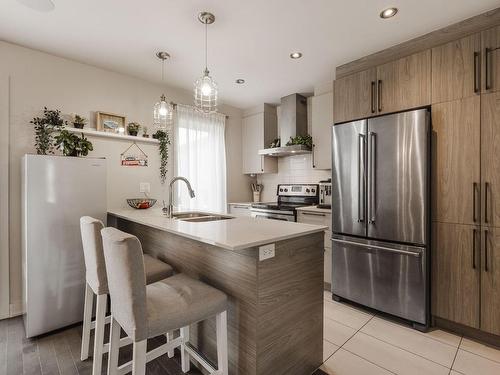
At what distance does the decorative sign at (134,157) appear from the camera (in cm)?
327

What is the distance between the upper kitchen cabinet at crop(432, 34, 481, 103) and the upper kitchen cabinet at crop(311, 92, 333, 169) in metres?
1.29

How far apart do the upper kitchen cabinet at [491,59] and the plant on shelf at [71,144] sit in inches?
139

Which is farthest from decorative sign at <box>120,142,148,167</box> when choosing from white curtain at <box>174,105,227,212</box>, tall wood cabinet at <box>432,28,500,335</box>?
tall wood cabinet at <box>432,28,500,335</box>

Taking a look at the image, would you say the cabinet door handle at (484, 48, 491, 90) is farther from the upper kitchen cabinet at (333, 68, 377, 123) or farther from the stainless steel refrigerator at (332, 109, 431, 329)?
the upper kitchen cabinet at (333, 68, 377, 123)

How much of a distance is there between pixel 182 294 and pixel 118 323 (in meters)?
0.40

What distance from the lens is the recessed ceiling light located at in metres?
2.05

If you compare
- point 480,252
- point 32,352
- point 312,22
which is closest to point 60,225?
point 32,352

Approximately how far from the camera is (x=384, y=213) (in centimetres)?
244

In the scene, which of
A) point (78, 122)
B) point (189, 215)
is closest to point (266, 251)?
point (189, 215)

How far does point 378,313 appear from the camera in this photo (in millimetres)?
2602

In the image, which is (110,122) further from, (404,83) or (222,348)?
(404,83)

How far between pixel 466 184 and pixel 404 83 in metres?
1.05

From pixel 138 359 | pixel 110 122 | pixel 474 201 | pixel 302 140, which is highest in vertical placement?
pixel 110 122

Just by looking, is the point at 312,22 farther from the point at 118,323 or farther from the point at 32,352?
the point at 32,352
